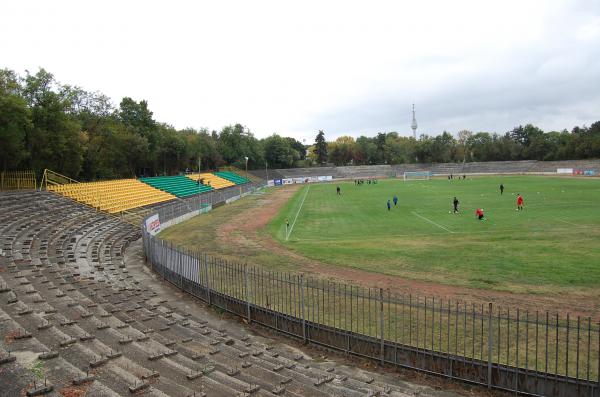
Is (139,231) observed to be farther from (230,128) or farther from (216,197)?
(230,128)

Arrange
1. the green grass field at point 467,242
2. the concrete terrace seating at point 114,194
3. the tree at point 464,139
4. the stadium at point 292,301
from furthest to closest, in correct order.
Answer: the tree at point 464,139
the concrete terrace seating at point 114,194
the green grass field at point 467,242
the stadium at point 292,301

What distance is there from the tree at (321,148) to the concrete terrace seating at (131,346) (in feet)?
488

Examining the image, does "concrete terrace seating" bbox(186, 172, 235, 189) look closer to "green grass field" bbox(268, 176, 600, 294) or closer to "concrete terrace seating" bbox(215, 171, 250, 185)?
"concrete terrace seating" bbox(215, 171, 250, 185)

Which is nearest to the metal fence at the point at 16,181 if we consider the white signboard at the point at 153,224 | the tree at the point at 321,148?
the white signboard at the point at 153,224

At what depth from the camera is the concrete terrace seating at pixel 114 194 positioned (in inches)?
1462

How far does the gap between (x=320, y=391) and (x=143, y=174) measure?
286 ft

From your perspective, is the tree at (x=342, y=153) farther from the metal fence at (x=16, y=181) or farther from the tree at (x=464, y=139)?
the metal fence at (x=16, y=181)

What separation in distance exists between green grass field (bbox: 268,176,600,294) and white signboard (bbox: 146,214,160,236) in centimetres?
878

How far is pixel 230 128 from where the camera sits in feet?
421

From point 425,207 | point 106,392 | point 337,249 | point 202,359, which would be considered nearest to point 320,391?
point 202,359

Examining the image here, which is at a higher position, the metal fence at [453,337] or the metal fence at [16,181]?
the metal fence at [16,181]

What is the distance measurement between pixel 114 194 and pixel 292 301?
3435 centimetres

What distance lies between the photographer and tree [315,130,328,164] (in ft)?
539

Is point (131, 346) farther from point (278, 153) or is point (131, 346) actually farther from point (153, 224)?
point (278, 153)
